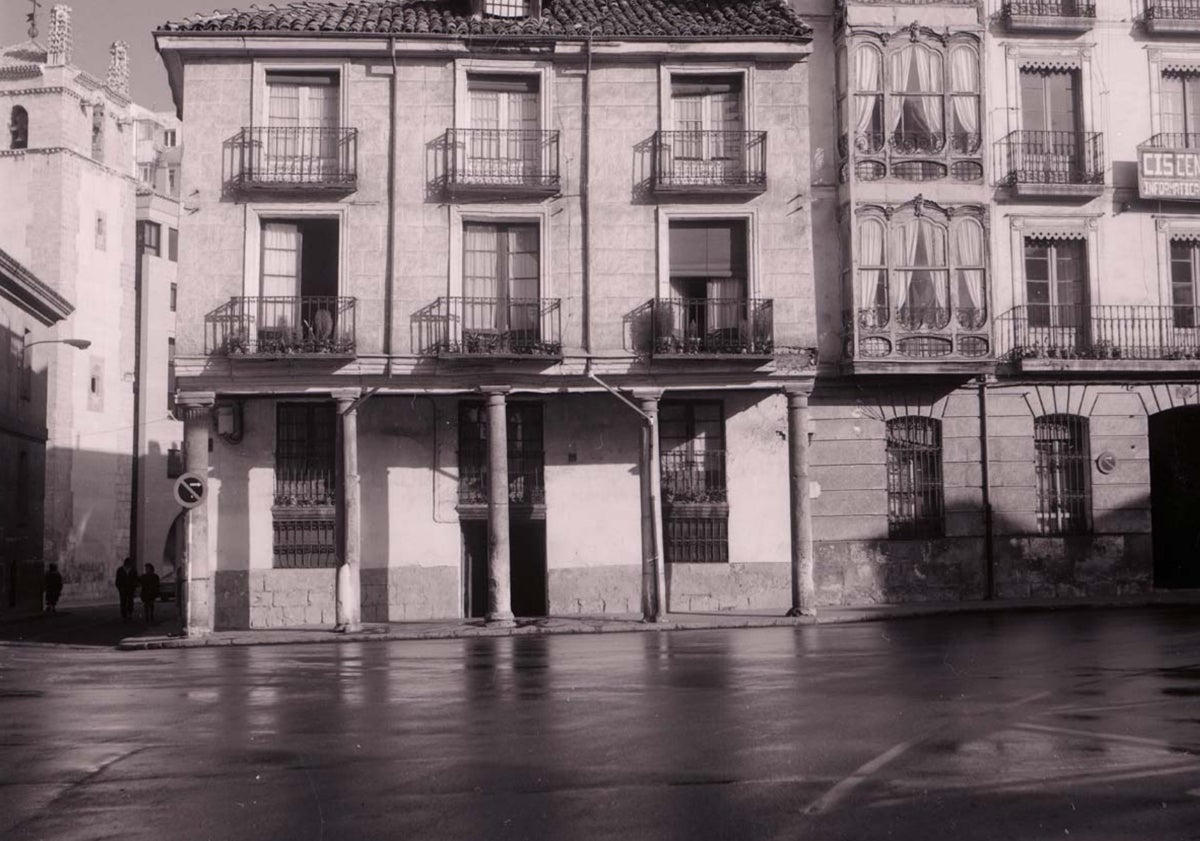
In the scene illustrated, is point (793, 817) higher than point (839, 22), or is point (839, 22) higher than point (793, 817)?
point (839, 22)

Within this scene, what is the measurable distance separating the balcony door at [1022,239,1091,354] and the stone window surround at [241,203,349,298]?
13.8 metres

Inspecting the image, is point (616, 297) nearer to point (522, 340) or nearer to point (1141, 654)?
point (522, 340)

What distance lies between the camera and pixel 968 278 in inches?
1076

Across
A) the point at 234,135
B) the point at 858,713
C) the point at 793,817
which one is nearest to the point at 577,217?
the point at 234,135

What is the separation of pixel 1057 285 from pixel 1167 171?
3.24 m

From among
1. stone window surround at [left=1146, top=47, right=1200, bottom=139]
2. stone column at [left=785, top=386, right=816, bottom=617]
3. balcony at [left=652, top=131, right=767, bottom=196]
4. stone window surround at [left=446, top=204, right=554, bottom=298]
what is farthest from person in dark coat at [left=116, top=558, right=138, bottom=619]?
stone window surround at [left=1146, top=47, right=1200, bottom=139]

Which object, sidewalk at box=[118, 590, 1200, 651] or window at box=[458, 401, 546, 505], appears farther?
window at box=[458, 401, 546, 505]

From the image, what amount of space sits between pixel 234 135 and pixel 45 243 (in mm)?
32130

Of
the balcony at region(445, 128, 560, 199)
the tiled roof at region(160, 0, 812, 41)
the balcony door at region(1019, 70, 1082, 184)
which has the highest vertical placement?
the tiled roof at region(160, 0, 812, 41)

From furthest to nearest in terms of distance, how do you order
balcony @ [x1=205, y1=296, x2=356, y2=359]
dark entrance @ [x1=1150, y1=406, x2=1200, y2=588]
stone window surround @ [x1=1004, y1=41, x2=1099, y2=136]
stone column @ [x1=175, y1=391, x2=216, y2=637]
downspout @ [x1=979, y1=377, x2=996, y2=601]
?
Result: dark entrance @ [x1=1150, y1=406, x2=1200, y2=588] → stone window surround @ [x1=1004, y1=41, x2=1099, y2=136] → downspout @ [x1=979, y1=377, x2=996, y2=601] → balcony @ [x1=205, y1=296, x2=356, y2=359] → stone column @ [x1=175, y1=391, x2=216, y2=637]

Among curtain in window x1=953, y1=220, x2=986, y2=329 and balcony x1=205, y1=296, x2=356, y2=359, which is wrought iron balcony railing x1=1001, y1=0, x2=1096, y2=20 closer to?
curtain in window x1=953, y1=220, x2=986, y2=329

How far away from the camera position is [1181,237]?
94.4 feet

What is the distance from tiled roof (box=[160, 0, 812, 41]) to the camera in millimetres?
26391

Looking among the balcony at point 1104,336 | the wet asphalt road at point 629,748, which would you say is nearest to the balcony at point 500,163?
the balcony at point 1104,336
